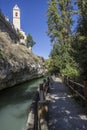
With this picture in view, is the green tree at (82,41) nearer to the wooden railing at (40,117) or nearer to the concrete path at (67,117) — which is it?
the concrete path at (67,117)

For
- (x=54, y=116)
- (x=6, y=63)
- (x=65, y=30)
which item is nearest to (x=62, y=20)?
(x=65, y=30)

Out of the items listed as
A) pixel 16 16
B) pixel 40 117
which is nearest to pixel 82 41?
pixel 40 117

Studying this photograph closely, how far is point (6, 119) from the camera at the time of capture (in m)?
12.9

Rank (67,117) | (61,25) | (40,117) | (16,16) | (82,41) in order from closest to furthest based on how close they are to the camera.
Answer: (40,117)
(67,117)
(82,41)
(61,25)
(16,16)

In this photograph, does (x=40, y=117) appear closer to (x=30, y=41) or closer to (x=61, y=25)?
(x=61, y=25)

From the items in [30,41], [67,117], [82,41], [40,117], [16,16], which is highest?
[16,16]

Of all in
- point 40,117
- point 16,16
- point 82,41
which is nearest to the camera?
point 40,117

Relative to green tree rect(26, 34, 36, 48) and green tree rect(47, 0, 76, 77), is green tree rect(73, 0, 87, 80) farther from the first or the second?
green tree rect(26, 34, 36, 48)

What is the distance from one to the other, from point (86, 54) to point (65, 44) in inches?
794

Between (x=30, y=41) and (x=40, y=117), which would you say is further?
(x=30, y=41)

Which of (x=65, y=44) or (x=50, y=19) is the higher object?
(x=50, y=19)

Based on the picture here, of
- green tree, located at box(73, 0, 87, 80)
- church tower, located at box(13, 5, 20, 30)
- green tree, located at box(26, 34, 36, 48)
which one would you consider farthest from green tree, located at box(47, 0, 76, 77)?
church tower, located at box(13, 5, 20, 30)

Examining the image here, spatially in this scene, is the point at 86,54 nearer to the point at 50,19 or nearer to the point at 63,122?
the point at 63,122

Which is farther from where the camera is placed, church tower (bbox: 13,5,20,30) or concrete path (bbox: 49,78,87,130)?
church tower (bbox: 13,5,20,30)
